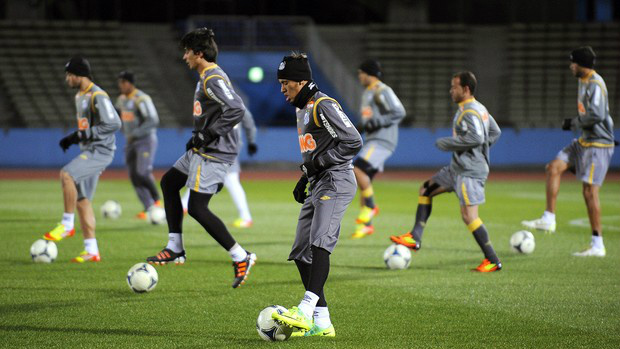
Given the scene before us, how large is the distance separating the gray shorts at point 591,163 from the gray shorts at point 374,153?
9.95 feet

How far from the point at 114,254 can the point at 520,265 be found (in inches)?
189

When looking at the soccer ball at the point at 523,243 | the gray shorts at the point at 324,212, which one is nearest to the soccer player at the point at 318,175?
the gray shorts at the point at 324,212

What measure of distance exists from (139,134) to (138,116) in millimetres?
298

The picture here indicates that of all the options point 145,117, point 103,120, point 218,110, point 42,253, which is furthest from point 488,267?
point 145,117

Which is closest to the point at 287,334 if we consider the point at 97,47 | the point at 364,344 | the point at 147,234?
the point at 364,344

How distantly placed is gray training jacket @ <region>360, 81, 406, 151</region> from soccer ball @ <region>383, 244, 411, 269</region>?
11.7ft

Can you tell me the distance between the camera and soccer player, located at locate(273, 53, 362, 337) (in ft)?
20.6

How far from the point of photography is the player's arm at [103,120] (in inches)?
388

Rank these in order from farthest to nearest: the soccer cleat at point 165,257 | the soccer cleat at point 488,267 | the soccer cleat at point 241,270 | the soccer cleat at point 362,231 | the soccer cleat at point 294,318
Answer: the soccer cleat at point 362,231 → the soccer cleat at point 488,267 → the soccer cleat at point 165,257 → the soccer cleat at point 241,270 → the soccer cleat at point 294,318

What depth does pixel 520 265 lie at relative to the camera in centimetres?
992

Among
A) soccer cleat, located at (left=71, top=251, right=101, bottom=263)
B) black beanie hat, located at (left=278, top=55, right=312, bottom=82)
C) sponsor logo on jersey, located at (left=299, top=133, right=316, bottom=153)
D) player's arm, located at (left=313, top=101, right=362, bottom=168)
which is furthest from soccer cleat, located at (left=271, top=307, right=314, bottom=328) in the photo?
soccer cleat, located at (left=71, top=251, right=101, bottom=263)

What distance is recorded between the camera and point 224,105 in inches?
331

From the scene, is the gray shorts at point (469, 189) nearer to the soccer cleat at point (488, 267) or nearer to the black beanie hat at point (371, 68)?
the soccer cleat at point (488, 267)

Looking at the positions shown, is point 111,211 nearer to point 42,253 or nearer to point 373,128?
point 373,128
